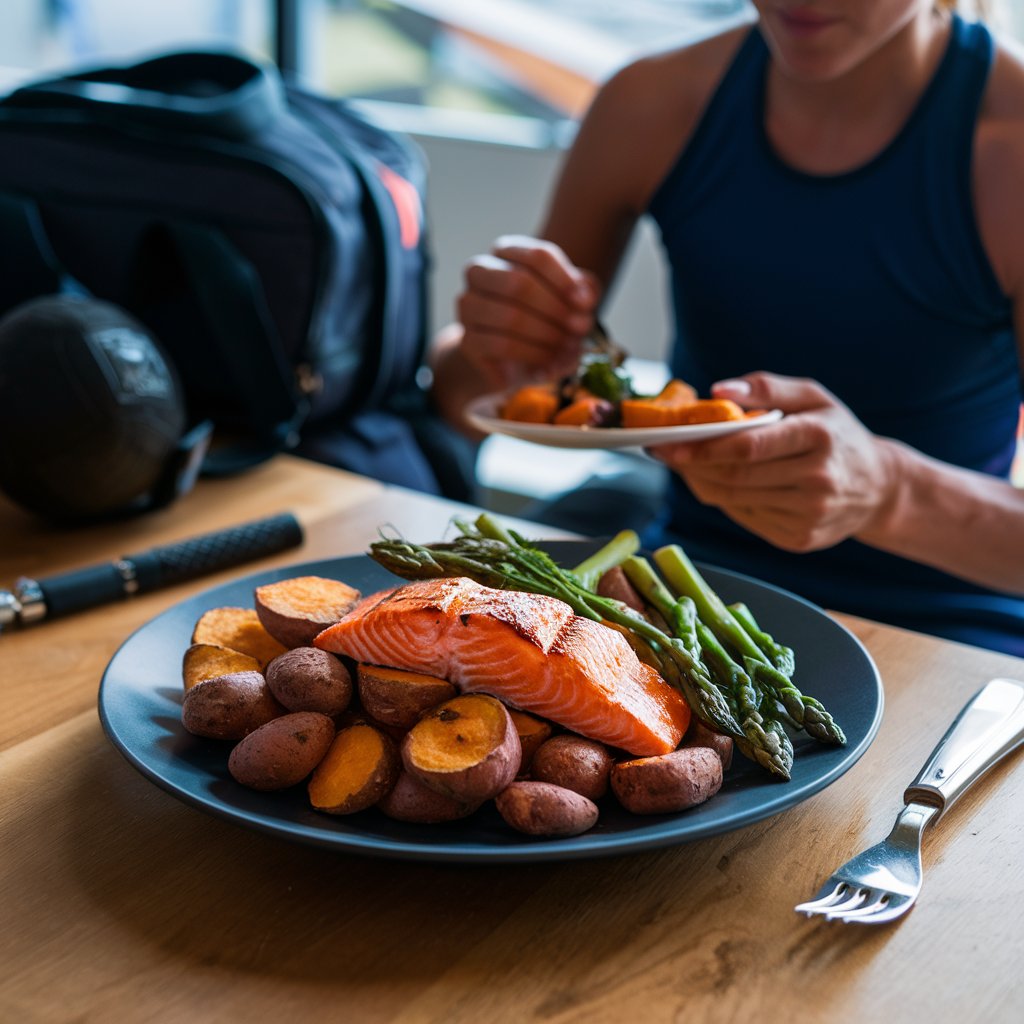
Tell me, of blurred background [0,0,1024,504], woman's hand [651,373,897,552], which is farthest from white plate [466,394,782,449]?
blurred background [0,0,1024,504]

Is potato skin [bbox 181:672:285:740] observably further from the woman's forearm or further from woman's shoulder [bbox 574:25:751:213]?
woman's shoulder [bbox 574:25:751:213]

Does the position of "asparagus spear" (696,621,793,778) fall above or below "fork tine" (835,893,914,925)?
above

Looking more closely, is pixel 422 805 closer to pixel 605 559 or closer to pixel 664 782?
pixel 664 782

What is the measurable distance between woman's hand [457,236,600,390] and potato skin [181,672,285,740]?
80 centimetres

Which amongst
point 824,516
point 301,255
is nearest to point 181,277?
point 301,255

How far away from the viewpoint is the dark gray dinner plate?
2.06ft

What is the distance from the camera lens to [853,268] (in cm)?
156

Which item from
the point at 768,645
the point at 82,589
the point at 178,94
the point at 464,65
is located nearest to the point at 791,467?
the point at 768,645

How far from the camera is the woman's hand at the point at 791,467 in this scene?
1.09 m

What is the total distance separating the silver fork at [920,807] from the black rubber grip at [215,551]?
0.68 m

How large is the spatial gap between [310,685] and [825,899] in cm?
33

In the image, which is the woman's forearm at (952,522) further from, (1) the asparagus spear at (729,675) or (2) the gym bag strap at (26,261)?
(2) the gym bag strap at (26,261)

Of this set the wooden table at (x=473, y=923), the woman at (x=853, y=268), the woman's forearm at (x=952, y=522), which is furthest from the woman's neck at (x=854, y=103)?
the wooden table at (x=473, y=923)

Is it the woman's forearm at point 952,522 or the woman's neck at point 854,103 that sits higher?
the woman's neck at point 854,103
